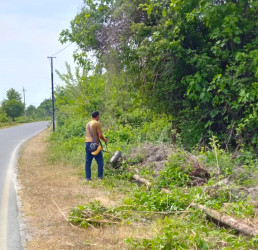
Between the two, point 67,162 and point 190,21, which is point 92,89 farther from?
point 190,21

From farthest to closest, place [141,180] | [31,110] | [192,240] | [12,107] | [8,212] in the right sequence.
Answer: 1. [31,110]
2. [12,107]
3. [141,180]
4. [8,212]
5. [192,240]

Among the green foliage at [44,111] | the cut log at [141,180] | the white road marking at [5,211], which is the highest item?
the green foliage at [44,111]

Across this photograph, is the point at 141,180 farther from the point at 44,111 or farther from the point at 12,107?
the point at 44,111

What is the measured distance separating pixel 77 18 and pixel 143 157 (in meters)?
8.00

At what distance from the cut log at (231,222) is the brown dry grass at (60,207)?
3.73 ft

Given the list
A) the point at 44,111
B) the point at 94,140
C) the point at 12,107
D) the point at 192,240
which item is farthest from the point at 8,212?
the point at 44,111

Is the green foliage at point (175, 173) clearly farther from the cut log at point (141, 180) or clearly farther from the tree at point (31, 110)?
the tree at point (31, 110)

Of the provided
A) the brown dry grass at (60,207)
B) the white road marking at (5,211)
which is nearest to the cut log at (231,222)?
the brown dry grass at (60,207)

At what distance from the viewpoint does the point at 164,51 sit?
39.4ft

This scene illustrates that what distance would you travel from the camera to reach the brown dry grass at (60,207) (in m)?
5.34

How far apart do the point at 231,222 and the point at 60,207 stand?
3258 millimetres

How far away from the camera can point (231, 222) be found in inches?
219

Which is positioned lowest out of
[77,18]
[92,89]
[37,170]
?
[37,170]

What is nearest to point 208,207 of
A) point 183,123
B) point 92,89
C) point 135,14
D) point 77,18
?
point 183,123
